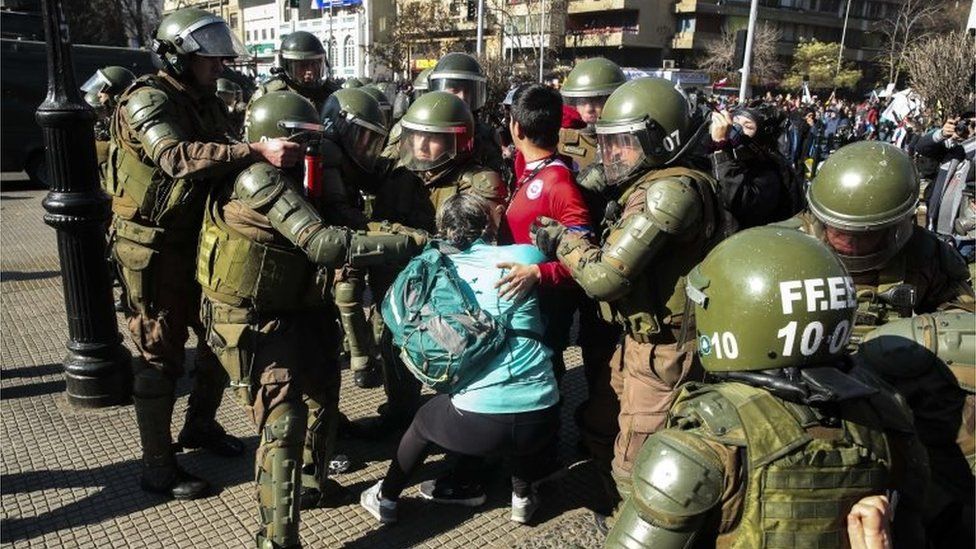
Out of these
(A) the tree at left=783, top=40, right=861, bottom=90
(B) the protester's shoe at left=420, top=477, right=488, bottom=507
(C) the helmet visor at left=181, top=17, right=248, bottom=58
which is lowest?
(B) the protester's shoe at left=420, top=477, right=488, bottom=507

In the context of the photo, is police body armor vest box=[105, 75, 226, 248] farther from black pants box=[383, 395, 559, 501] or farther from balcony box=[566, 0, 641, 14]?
balcony box=[566, 0, 641, 14]

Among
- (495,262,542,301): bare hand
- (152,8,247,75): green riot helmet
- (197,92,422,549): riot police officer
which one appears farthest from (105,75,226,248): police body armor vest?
(495,262,542,301): bare hand

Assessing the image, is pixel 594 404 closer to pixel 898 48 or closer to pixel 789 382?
pixel 789 382

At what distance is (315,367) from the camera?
3.24 metres

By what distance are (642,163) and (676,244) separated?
388 millimetres

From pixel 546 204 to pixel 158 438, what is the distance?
229 centimetres

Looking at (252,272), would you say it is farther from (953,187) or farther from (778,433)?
(953,187)

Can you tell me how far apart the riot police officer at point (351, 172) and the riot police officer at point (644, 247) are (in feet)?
3.19

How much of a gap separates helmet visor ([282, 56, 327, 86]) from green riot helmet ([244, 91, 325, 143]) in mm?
3225

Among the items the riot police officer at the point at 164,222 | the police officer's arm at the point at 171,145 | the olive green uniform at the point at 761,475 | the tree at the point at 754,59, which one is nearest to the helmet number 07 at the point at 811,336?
the olive green uniform at the point at 761,475

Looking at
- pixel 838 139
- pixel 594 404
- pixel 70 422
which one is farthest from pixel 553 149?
pixel 838 139

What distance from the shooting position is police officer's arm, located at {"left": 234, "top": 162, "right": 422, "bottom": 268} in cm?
279

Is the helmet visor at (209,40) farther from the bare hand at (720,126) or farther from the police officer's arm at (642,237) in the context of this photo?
the bare hand at (720,126)

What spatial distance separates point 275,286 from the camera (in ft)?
10.0
